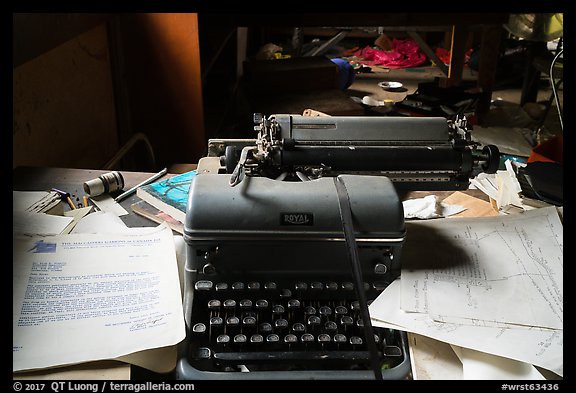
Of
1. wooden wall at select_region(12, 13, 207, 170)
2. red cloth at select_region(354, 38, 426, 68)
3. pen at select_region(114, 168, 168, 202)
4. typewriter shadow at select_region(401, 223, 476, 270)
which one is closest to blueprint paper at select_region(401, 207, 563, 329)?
typewriter shadow at select_region(401, 223, 476, 270)

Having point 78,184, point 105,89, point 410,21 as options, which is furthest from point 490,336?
point 410,21

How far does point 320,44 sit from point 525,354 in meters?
4.01

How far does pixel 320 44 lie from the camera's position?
4551 mm

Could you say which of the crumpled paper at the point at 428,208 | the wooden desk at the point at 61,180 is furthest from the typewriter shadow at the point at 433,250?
the wooden desk at the point at 61,180

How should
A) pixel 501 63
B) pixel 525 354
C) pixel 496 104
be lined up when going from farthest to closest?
pixel 501 63 → pixel 496 104 → pixel 525 354

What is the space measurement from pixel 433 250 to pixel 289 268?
0.29 meters

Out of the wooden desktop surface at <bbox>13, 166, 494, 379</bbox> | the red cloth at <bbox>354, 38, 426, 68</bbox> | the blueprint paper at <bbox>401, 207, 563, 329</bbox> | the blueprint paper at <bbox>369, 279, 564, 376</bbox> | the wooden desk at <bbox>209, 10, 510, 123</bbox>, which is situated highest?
the wooden desk at <bbox>209, 10, 510, 123</bbox>

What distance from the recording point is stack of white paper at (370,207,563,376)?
2.80 ft

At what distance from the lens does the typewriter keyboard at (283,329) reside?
34.3 inches

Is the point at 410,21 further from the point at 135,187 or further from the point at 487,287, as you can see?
the point at 487,287

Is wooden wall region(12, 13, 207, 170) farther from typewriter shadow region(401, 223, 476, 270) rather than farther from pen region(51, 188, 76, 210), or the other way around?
typewriter shadow region(401, 223, 476, 270)

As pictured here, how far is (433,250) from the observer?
3.48 feet
